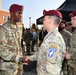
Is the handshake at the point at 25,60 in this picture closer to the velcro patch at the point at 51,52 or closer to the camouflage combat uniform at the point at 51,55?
the camouflage combat uniform at the point at 51,55

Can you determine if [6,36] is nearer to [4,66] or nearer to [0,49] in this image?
[0,49]

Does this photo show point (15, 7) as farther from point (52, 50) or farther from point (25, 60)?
point (52, 50)

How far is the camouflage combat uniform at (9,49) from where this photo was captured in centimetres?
385

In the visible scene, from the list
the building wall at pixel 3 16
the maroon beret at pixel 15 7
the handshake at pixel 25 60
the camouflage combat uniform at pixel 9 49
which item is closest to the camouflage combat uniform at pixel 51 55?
the handshake at pixel 25 60

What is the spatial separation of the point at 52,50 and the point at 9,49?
1206 mm

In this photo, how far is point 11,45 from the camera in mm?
3916

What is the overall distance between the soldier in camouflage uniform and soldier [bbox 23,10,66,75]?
2.76 ft

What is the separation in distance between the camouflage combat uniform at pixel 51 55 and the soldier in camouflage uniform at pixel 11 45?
84 cm

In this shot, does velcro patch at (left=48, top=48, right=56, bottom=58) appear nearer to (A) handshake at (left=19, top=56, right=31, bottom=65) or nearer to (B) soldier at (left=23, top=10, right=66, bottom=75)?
(B) soldier at (left=23, top=10, right=66, bottom=75)

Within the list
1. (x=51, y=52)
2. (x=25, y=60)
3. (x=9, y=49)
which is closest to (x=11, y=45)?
(x=9, y=49)

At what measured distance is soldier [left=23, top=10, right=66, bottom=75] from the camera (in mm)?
2867

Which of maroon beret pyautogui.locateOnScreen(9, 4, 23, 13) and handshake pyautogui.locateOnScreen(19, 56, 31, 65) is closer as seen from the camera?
handshake pyautogui.locateOnScreen(19, 56, 31, 65)

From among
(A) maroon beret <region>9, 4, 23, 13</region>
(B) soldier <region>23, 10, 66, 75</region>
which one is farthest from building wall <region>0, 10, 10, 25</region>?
(B) soldier <region>23, 10, 66, 75</region>

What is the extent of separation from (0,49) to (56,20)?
1.16 meters
